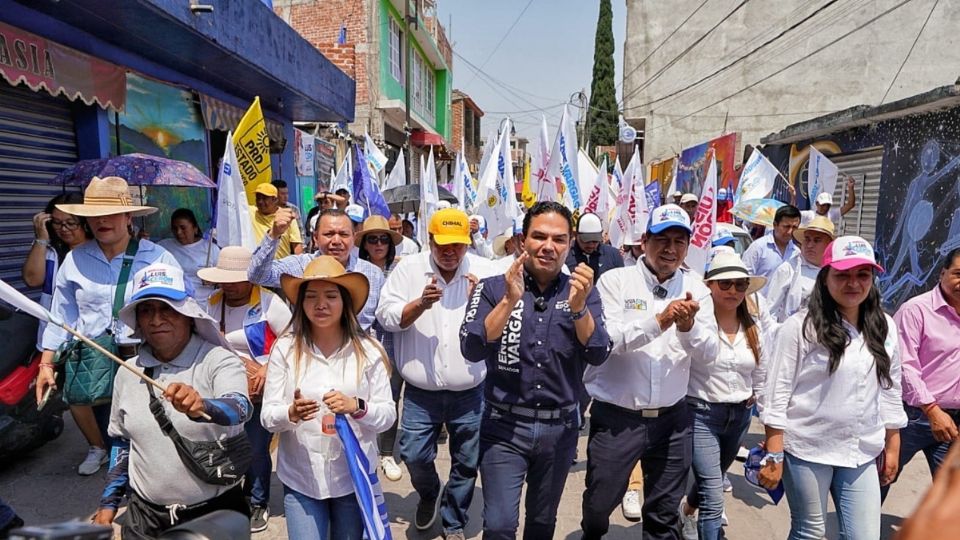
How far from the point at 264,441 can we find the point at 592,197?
209 inches

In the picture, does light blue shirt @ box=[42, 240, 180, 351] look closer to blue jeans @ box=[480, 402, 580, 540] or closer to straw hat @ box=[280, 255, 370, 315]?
straw hat @ box=[280, 255, 370, 315]

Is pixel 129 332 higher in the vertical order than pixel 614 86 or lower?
lower

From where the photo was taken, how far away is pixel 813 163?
7617 millimetres

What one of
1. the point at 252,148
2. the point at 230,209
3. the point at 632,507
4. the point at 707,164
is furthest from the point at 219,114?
the point at 707,164

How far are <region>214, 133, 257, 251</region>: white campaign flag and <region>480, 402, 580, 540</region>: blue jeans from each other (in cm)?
237

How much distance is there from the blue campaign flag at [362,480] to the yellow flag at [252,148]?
2774 mm

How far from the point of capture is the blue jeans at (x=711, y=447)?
120 inches

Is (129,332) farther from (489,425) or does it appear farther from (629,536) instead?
(629,536)

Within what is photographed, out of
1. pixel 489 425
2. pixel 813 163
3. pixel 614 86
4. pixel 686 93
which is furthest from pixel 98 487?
pixel 614 86

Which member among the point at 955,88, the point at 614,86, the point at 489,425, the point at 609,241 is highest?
the point at 614,86

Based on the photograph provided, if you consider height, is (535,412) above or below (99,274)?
below

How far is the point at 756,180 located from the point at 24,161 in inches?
337

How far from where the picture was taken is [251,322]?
3289mm

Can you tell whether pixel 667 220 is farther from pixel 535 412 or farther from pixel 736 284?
pixel 535 412
